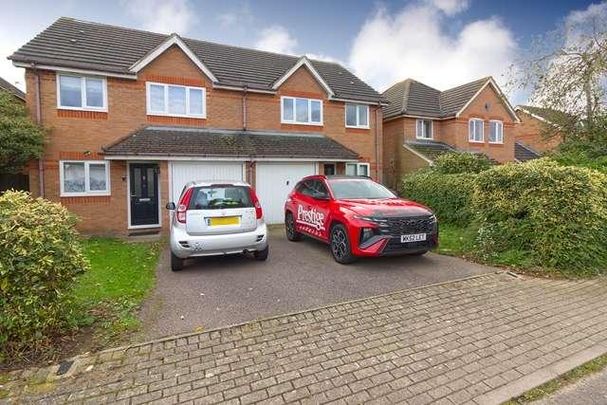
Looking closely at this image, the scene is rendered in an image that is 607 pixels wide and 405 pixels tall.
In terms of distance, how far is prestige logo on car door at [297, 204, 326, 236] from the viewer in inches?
293

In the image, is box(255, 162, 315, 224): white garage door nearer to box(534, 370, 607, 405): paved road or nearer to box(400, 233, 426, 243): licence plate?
box(400, 233, 426, 243): licence plate

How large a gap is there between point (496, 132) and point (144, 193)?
20098 mm

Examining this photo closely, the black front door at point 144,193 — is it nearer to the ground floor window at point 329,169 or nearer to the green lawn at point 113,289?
the green lawn at point 113,289

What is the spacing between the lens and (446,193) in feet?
35.7

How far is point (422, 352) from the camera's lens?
3.47 m

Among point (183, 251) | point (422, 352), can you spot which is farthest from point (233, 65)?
point (422, 352)

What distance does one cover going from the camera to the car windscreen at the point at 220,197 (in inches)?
242

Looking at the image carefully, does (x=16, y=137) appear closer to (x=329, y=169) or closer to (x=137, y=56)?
(x=137, y=56)

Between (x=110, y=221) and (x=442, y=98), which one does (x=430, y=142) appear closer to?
(x=442, y=98)

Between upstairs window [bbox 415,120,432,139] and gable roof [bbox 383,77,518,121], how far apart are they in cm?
52

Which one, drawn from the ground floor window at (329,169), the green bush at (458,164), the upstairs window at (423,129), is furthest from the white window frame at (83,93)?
the upstairs window at (423,129)

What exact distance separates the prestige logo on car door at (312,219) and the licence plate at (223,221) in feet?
6.38

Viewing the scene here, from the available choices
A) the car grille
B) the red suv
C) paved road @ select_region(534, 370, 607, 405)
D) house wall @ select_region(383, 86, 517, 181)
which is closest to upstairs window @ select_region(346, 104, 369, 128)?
house wall @ select_region(383, 86, 517, 181)

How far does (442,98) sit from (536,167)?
16266 mm
